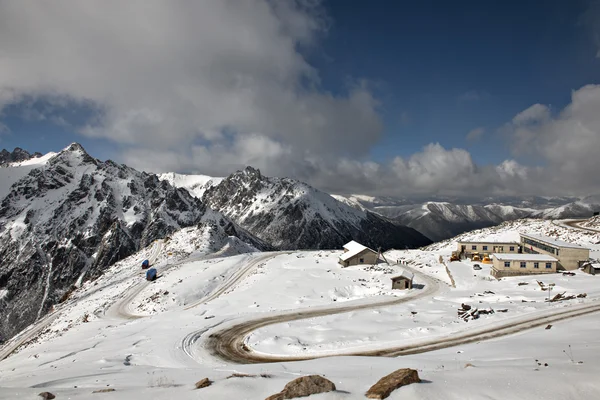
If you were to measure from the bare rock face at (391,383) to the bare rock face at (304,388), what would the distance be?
5.51ft

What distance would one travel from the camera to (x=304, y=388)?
12.7m

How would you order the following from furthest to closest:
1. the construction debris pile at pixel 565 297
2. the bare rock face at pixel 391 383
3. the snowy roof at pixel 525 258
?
1. the snowy roof at pixel 525 258
2. the construction debris pile at pixel 565 297
3. the bare rock face at pixel 391 383

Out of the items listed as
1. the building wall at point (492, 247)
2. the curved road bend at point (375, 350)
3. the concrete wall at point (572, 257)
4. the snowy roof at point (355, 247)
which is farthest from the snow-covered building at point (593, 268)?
the snowy roof at point (355, 247)

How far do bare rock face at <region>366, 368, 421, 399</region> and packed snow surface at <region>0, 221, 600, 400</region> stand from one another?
342 millimetres

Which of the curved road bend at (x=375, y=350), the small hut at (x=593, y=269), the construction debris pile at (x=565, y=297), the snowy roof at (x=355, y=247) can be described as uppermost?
the snowy roof at (x=355, y=247)

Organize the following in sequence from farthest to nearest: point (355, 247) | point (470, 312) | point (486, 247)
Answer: point (355, 247) < point (486, 247) < point (470, 312)

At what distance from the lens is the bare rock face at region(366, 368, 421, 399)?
477 inches

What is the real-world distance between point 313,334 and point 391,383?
1912 cm

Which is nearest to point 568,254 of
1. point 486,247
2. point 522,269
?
point 522,269

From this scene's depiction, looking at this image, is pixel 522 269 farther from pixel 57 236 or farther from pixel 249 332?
pixel 57 236

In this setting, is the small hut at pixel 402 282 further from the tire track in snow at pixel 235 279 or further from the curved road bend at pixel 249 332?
the tire track in snow at pixel 235 279

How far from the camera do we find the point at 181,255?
94125mm

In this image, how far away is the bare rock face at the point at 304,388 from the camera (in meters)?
12.4

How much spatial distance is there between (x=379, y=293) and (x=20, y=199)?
749ft
